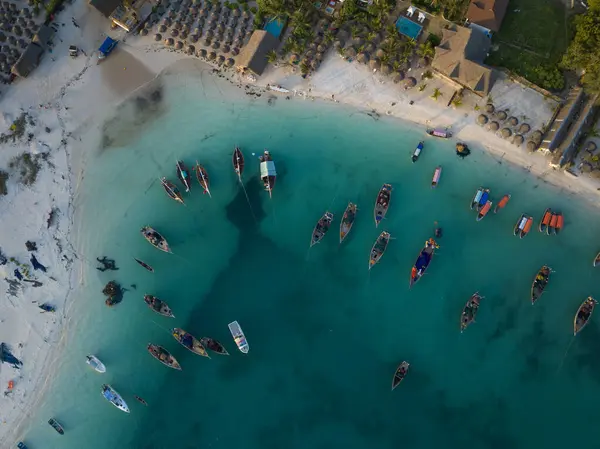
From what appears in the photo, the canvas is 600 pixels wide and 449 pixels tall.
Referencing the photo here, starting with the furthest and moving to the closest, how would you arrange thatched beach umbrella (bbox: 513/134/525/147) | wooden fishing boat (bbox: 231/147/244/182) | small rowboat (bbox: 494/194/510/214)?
wooden fishing boat (bbox: 231/147/244/182)
small rowboat (bbox: 494/194/510/214)
thatched beach umbrella (bbox: 513/134/525/147)

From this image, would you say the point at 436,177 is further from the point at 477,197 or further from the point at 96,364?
the point at 96,364

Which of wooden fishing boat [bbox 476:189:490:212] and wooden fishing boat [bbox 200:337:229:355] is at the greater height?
wooden fishing boat [bbox 476:189:490:212]

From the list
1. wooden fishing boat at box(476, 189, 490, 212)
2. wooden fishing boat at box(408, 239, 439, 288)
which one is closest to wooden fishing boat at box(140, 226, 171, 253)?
wooden fishing boat at box(408, 239, 439, 288)

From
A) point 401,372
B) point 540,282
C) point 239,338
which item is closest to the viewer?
point 540,282

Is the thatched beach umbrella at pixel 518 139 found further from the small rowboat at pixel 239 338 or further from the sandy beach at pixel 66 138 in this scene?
the small rowboat at pixel 239 338

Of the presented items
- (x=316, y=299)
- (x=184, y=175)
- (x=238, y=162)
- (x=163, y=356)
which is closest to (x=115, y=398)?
(x=163, y=356)

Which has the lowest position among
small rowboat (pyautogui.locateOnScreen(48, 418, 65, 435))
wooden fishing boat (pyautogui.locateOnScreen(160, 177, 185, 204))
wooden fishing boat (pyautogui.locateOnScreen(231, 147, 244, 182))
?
small rowboat (pyautogui.locateOnScreen(48, 418, 65, 435))

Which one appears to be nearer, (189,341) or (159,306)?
(189,341)

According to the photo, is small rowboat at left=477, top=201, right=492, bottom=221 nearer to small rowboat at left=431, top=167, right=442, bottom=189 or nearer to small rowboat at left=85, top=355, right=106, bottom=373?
small rowboat at left=431, top=167, right=442, bottom=189
